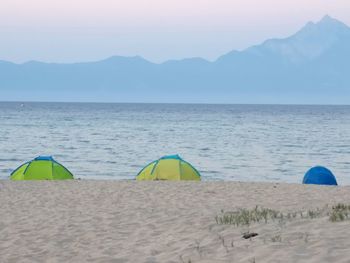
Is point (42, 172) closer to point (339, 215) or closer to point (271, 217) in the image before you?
point (271, 217)

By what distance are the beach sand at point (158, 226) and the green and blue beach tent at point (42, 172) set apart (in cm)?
248

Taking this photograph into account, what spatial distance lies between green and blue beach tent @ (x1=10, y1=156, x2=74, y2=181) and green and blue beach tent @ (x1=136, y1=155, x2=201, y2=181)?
271cm

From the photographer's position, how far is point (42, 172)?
21.4 metres

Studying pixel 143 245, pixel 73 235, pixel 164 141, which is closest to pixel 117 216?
pixel 73 235

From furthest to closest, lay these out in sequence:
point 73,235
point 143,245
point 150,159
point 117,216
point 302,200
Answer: point 150,159 < point 302,200 < point 117,216 < point 73,235 < point 143,245

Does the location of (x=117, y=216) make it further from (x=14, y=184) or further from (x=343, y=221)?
(x=14, y=184)

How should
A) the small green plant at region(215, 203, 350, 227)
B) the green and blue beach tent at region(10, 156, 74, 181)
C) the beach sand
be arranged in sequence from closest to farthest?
the beach sand, the small green plant at region(215, 203, 350, 227), the green and blue beach tent at region(10, 156, 74, 181)

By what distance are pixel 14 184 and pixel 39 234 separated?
901 centimetres

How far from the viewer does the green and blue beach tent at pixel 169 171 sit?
21188 mm

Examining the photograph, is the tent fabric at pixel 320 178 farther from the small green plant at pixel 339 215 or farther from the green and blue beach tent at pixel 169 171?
the small green plant at pixel 339 215

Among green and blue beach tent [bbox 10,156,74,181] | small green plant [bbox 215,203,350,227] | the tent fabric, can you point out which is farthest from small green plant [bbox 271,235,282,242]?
green and blue beach tent [bbox 10,156,74,181]

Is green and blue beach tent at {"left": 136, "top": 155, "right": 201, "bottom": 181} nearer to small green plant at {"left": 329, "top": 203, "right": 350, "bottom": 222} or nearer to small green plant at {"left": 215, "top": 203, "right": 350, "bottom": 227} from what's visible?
small green plant at {"left": 215, "top": 203, "right": 350, "bottom": 227}

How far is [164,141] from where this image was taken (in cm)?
5128

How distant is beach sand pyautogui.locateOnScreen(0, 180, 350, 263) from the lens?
7.74 m
